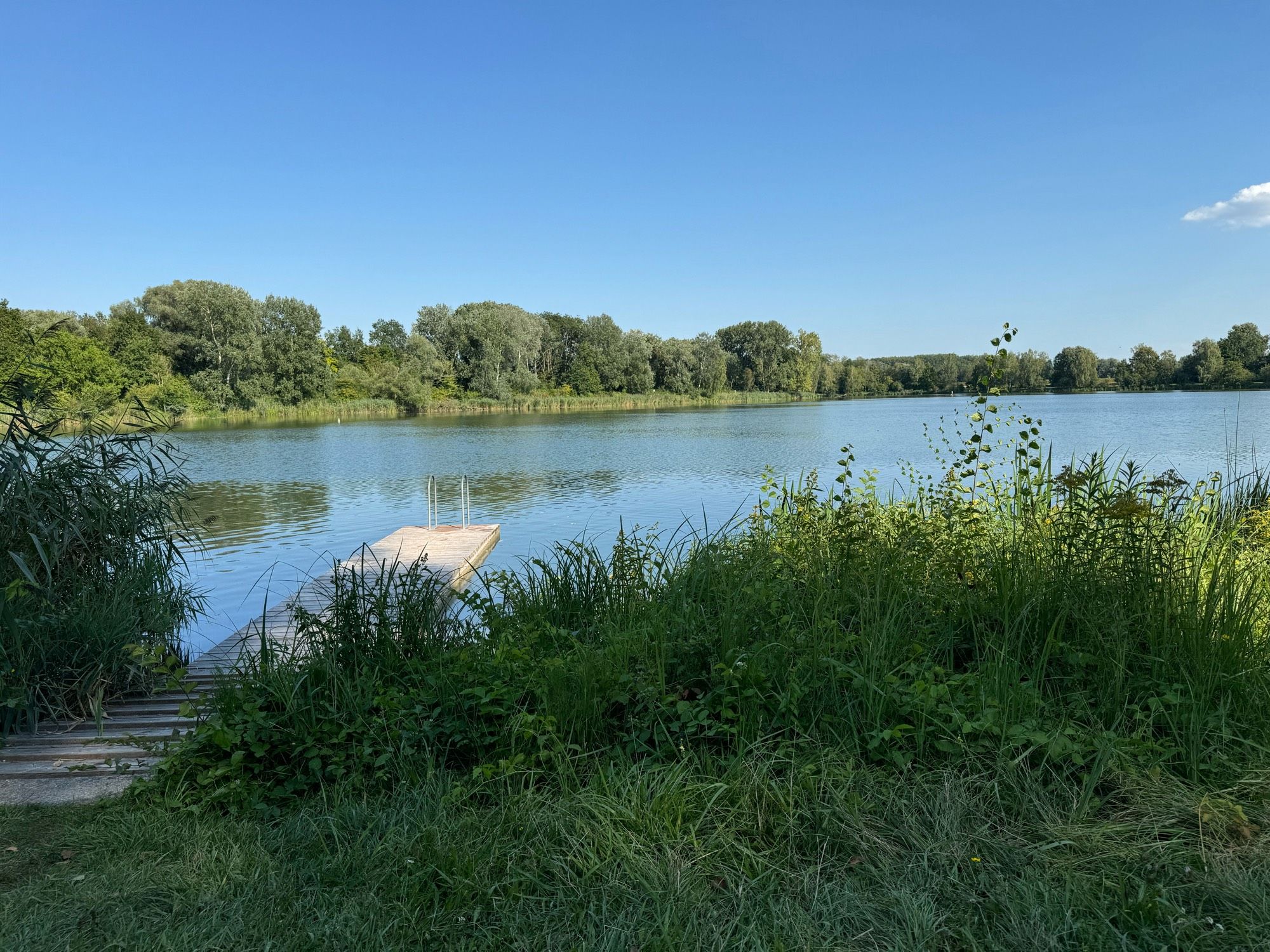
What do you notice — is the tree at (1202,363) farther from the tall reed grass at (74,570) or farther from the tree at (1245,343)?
the tall reed grass at (74,570)

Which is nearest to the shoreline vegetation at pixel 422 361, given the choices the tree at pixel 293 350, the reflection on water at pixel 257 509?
the tree at pixel 293 350

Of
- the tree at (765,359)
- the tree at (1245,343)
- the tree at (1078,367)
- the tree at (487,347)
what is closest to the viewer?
the tree at (1245,343)

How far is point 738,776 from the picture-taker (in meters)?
2.62

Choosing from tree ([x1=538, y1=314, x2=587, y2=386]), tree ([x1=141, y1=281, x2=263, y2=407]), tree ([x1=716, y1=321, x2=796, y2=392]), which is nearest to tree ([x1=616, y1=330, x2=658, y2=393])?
tree ([x1=538, y1=314, x2=587, y2=386])

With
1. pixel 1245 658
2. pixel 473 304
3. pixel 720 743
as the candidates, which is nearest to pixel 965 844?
pixel 720 743

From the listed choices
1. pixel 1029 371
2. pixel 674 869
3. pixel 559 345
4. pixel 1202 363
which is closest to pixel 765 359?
pixel 559 345

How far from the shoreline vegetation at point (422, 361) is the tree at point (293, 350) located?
0.30 feet

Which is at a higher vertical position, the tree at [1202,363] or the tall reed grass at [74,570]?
the tree at [1202,363]

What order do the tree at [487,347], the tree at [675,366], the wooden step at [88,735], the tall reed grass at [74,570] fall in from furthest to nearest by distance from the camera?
the tree at [675,366] → the tree at [487,347] → the tall reed grass at [74,570] → the wooden step at [88,735]

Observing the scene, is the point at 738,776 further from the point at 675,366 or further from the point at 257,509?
the point at 675,366

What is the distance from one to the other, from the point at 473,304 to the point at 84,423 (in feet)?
221

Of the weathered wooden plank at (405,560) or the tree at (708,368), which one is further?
the tree at (708,368)

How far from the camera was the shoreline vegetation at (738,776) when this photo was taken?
84.7 inches

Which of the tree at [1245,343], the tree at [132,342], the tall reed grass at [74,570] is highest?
the tree at [132,342]
